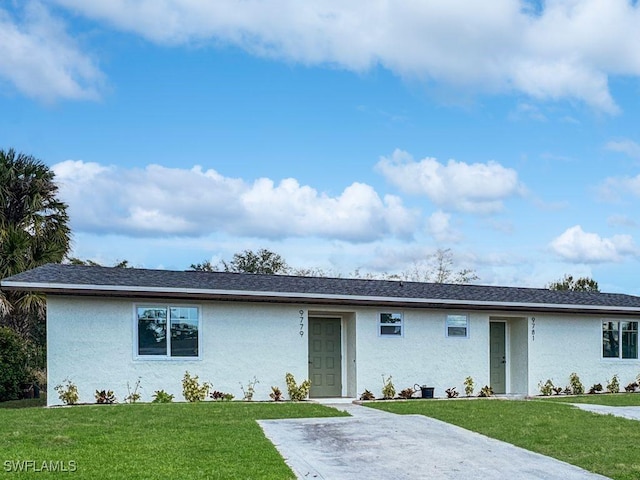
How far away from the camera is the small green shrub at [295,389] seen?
17359mm

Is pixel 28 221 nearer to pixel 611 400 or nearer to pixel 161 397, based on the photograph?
pixel 161 397

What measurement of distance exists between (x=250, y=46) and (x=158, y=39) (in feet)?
7.61

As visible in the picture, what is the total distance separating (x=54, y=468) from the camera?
7.99 metres

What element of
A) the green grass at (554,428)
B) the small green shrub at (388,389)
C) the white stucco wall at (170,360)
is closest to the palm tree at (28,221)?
the white stucco wall at (170,360)

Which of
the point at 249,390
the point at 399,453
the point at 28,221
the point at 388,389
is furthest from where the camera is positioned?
the point at 28,221

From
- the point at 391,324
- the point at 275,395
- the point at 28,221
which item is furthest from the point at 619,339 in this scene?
the point at 28,221

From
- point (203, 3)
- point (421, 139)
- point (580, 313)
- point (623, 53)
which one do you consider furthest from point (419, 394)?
point (203, 3)

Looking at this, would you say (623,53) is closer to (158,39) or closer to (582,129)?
(582,129)

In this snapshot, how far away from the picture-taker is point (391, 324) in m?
18.8

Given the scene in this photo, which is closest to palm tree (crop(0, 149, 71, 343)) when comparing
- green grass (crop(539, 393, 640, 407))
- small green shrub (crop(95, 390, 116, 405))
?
small green shrub (crop(95, 390, 116, 405))

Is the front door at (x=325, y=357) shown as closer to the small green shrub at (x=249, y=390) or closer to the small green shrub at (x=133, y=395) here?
the small green shrub at (x=249, y=390)

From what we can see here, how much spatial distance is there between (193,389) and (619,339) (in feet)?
43.5

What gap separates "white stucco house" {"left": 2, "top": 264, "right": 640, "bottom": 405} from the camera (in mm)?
15891

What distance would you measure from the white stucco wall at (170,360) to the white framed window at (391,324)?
2.18 m
